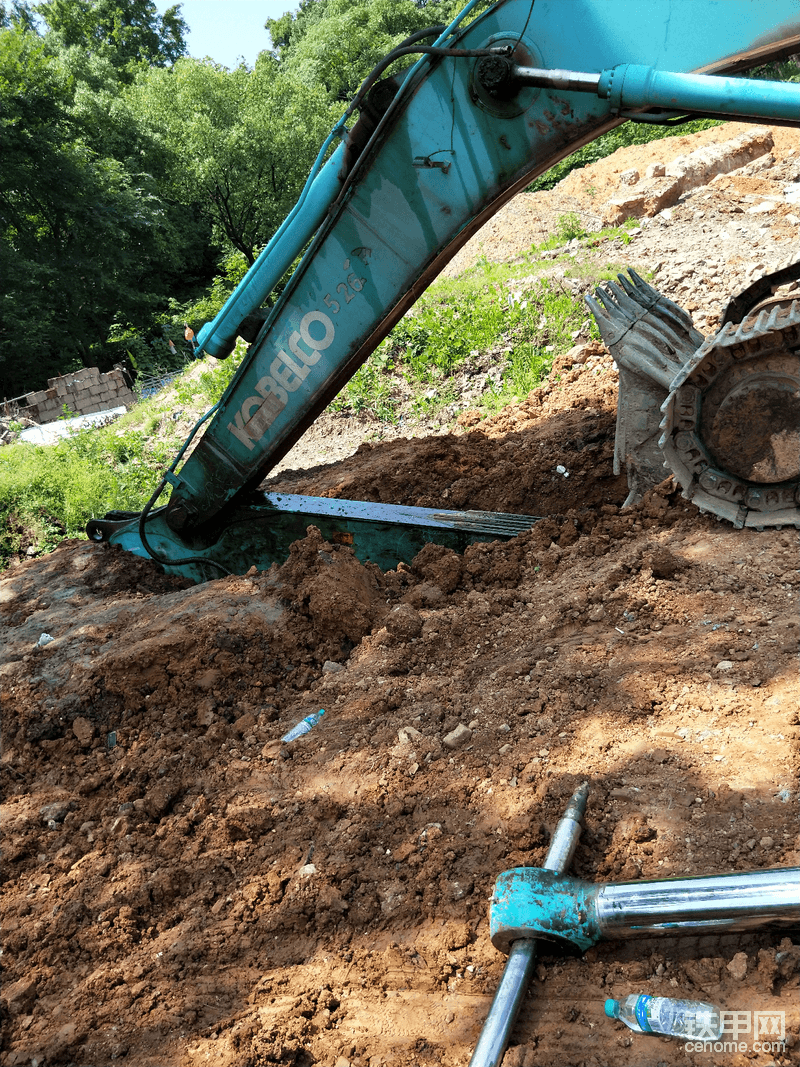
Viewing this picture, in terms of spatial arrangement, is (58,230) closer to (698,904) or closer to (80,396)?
(80,396)

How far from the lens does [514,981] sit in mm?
1676

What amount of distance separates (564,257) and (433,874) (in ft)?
25.4

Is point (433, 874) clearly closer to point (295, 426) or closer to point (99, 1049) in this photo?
point (99, 1049)

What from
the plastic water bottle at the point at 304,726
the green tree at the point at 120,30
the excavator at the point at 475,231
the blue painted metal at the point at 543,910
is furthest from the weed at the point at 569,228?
the green tree at the point at 120,30

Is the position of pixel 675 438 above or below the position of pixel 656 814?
above

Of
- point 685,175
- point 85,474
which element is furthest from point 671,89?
point 685,175

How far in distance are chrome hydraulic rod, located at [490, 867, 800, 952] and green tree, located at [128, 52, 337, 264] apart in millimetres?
29579

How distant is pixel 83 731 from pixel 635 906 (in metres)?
2.38

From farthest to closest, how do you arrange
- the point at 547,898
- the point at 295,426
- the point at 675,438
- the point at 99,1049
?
the point at 295,426 < the point at 675,438 < the point at 99,1049 < the point at 547,898

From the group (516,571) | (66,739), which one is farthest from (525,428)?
(66,739)

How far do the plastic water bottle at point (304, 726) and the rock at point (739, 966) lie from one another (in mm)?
1633

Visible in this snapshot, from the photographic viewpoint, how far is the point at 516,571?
11.6 ft

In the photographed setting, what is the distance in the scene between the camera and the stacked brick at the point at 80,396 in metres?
17.5

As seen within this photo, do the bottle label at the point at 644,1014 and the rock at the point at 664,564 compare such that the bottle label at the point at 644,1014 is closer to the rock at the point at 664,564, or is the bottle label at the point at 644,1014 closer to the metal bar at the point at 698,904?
the metal bar at the point at 698,904
